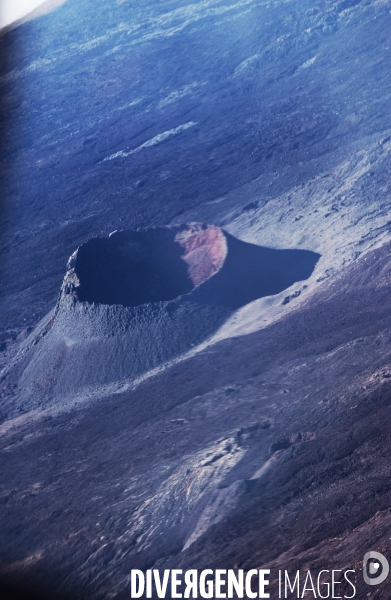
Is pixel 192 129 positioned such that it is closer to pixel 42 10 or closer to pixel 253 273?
pixel 253 273

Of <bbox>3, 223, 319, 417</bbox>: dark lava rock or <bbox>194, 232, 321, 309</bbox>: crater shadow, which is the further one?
<bbox>194, 232, 321, 309</bbox>: crater shadow

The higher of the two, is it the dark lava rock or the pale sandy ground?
the pale sandy ground

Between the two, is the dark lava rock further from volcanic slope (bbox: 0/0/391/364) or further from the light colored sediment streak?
the light colored sediment streak

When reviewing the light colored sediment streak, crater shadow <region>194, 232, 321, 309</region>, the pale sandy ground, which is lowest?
crater shadow <region>194, 232, 321, 309</region>

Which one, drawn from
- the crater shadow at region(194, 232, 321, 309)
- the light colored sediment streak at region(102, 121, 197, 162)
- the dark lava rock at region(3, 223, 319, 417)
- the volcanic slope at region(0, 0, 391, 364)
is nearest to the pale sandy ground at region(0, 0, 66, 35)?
the volcanic slope at region(0, 0, 391, 364)

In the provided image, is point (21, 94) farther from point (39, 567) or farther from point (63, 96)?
point (39, 567)

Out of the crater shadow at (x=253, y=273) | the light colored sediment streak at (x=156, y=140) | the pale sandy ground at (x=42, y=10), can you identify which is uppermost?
the pale sandy ground at (x=42, y=10)

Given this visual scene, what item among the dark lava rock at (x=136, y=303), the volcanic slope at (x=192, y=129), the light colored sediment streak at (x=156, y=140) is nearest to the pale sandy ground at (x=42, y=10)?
the volcanic slope at (x=192, y=129)

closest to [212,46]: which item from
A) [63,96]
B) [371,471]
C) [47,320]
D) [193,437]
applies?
[63,96]

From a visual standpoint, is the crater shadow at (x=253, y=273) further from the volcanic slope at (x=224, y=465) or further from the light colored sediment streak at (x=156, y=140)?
the light colored sediment streak at (x=156, y=140)
